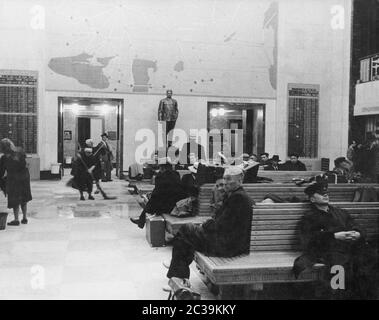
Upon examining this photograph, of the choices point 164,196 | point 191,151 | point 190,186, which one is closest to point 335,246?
point 190,186

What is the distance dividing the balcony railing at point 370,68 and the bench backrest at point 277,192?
28.4 feet

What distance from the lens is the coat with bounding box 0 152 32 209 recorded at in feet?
24.9

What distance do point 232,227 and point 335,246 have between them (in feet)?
2.88

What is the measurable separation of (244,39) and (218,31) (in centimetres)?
94

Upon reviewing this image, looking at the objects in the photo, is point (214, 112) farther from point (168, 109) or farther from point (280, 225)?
point (280, 225)

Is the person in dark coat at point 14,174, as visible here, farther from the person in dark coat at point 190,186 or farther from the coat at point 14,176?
the person in dark coat at point 190,186

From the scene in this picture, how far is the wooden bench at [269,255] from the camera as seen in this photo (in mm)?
3920

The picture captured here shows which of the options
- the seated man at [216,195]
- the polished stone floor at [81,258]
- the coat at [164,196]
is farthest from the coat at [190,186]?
the polished stone floor at [81,258]

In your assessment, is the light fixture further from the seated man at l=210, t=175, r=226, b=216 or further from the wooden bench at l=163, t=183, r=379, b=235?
the seated man at l=210, t=175, r=226, b=216

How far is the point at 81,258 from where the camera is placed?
580cm

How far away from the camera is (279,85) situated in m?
16.8

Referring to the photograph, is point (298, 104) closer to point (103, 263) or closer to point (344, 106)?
point (344, 106)
